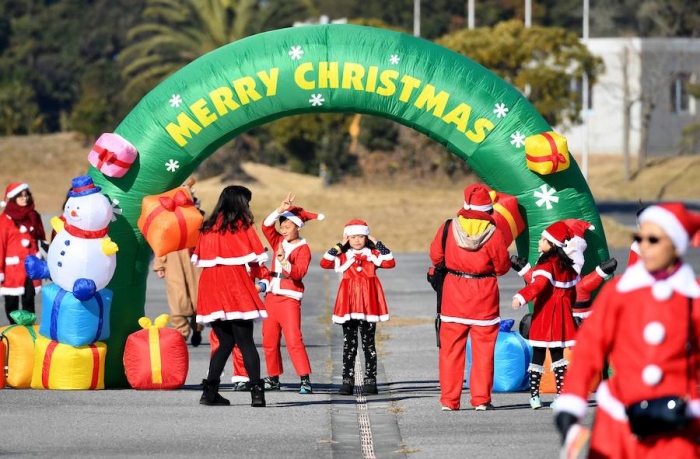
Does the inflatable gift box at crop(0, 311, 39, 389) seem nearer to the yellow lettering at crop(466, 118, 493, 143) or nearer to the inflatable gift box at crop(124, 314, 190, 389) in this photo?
the inflatable gift box at crop(124, 314, 190, 389)

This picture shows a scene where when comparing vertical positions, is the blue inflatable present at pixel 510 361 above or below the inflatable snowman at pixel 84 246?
below

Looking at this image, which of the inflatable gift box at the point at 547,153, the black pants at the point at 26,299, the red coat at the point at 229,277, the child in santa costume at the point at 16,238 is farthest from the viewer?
the black pants at the point at 26,299

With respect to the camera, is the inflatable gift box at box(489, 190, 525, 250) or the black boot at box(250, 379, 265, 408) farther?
the inflatable gift box at box(489, 190, 525, 250)

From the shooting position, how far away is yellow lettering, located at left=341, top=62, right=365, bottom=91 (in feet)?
37.3

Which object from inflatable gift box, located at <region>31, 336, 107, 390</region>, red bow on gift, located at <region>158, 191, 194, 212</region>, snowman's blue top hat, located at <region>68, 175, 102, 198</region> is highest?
snowman's blue top hat, located at <region>68, 175, 102, 198</region>

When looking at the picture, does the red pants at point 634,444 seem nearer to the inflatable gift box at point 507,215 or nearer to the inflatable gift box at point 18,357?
the inflatable gift box at point 507,215

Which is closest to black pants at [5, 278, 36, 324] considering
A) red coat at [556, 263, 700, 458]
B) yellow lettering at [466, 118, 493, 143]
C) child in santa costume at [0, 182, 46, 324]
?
child in santa costume at [0, 182, 46, 324]

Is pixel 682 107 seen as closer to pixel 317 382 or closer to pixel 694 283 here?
pixel 317 382

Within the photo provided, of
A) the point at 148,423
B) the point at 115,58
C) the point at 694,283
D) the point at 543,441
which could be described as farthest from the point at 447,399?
the point at 115,58

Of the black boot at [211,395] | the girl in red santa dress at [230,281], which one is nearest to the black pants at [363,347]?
the girl in red santa dress at [230,281]

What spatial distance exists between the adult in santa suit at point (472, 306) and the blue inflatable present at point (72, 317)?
2.75 metres

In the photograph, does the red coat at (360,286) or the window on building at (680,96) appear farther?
the window on building at (680,96)

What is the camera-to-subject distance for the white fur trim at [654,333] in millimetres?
5531

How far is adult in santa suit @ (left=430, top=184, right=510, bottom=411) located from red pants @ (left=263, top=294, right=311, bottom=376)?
134cm
